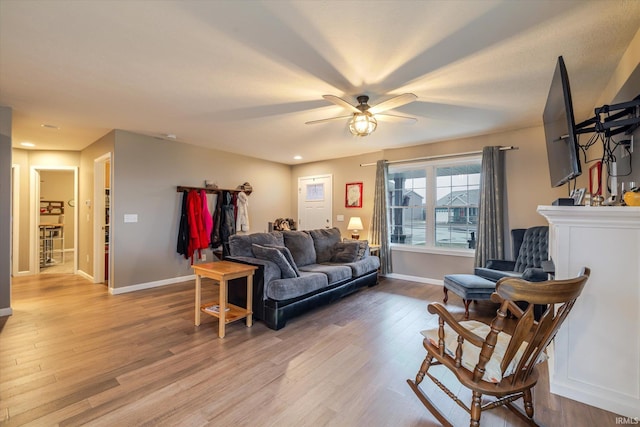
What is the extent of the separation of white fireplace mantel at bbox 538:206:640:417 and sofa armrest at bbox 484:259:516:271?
211 centimetres

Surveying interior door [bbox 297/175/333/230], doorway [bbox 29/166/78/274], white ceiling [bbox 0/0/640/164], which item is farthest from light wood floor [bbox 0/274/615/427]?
doorway [bbox 29/166/78/274]

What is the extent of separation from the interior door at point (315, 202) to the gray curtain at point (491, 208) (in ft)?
9.87

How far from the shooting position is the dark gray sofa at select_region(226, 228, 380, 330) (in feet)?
9.93

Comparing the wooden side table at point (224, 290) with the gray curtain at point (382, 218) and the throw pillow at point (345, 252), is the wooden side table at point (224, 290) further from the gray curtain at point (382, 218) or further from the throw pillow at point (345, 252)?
the gray curtain at point (382, 218)

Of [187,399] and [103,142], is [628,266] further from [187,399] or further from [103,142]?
[103,142]

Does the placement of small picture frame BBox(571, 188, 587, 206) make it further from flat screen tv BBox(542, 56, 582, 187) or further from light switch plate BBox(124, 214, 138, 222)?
light switch plate BBox(124, 214, 138, 222)

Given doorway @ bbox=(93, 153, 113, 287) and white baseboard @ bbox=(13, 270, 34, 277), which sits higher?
doorway @ bbox=(93, 153, 113, 287)

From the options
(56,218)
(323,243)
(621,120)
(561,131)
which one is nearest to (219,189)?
(323,243)

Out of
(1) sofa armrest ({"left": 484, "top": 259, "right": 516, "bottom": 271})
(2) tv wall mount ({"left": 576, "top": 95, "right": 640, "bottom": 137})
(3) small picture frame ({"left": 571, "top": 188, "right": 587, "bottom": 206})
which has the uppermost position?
(2) tv wall mount ({"left": 576, "top": 95, "right": 640, "bottom": 137})

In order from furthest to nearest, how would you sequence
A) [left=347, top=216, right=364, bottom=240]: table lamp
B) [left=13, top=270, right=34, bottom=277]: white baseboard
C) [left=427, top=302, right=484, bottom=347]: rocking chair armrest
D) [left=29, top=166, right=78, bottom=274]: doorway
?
[left=29, top=166, right=78, bottom=274]: doorway → [left=347, top=216, right=364, bottom=240]: table lamp → [left=13, top=270, right=34, bottom=277]: white baseboard → [left=427, top=302, right=484, bottom=347]: rocking chair armrest

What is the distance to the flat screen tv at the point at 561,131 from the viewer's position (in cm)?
163

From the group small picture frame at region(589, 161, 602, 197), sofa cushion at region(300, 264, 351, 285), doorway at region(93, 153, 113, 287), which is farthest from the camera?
doorway at region(93, 153, 113, 287)

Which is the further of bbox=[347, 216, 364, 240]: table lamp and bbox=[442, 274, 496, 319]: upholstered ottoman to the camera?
bbox=[347, 216, 364, 240]: table lamp

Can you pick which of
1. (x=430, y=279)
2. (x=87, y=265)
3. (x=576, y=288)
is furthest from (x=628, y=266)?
(x=87, y=265)
